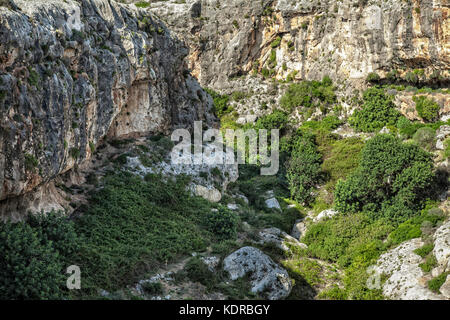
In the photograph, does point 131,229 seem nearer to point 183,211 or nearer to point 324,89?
point 183,211

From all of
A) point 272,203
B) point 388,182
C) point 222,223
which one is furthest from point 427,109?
point 222,223

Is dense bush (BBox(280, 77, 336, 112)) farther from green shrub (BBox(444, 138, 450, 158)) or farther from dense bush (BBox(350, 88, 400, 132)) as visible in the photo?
green shrub (BBox(444, 138, 450, 158))

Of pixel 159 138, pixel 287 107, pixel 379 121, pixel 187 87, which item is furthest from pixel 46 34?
pixel 287 107

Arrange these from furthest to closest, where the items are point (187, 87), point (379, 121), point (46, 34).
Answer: point (379, 121) < point (187, 87) < point (46, 34)

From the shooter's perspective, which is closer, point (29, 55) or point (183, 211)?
point (29, 55)

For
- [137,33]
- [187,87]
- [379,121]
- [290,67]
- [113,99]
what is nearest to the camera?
[113,99]

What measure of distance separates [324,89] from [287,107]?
20.4 feet

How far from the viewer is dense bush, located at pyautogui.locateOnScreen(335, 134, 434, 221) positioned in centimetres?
3512

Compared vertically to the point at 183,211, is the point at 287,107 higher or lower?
higher

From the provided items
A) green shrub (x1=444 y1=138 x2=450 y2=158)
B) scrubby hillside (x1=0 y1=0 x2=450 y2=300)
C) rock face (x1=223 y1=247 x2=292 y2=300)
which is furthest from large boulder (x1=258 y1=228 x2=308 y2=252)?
green shrub (x1=444 y1=138 x2=450 y2=158)

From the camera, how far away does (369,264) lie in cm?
3083

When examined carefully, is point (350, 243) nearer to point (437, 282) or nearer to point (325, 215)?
point (325, 215)

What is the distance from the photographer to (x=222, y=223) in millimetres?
31156

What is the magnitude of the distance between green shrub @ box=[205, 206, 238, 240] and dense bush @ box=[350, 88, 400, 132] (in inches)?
1235
